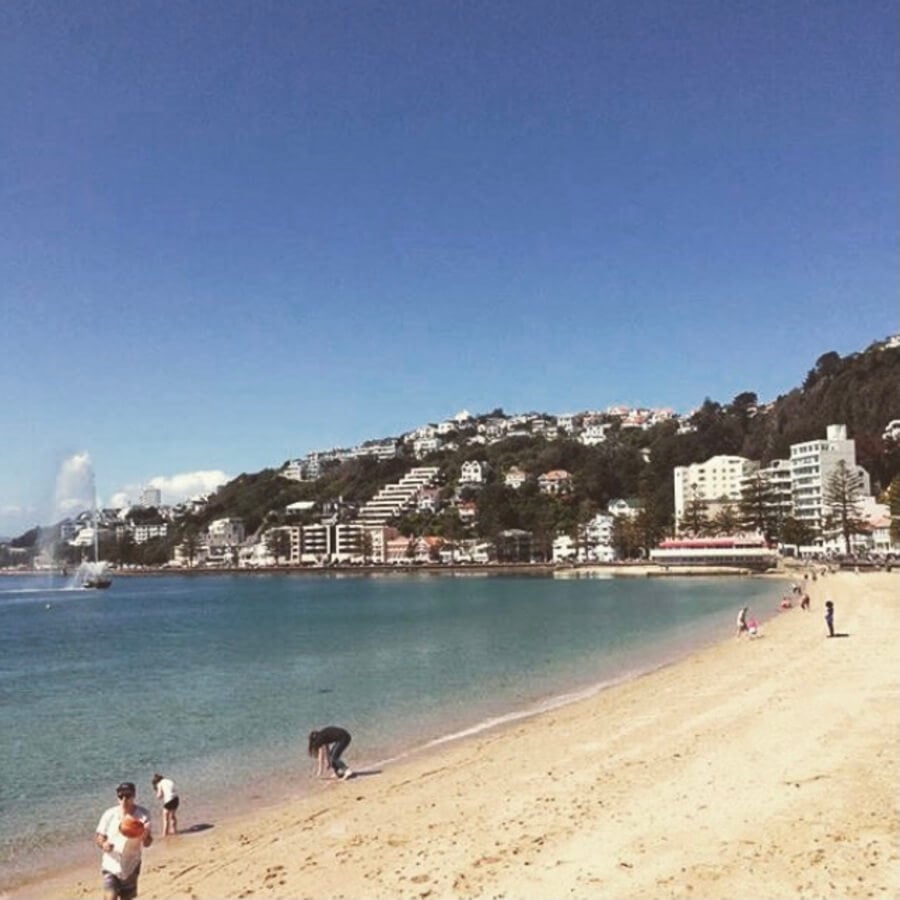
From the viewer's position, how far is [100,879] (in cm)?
1109

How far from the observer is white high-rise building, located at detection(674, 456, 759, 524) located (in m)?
151

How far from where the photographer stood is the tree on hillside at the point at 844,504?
109 m

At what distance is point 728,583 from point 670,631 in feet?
179

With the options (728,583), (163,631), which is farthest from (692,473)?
(163,631)

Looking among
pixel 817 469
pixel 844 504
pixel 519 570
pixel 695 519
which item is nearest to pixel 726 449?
pixel 695 519

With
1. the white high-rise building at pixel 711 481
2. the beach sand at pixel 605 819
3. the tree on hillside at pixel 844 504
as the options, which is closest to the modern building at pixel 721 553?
the tree on hillside at pixel 844 504

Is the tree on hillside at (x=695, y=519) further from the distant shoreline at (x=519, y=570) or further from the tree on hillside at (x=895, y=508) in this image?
the tree on hillside at (x=895, y=508)

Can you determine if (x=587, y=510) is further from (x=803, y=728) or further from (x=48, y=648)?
(x=803, y=728)

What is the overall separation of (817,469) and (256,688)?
4483 inches

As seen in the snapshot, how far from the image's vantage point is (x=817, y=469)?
4980 inches

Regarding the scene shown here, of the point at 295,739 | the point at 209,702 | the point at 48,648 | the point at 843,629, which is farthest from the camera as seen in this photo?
the point at 48,648

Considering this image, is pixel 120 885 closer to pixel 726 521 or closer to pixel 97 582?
pixel 726 521

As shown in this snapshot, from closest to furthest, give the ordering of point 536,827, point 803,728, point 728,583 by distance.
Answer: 1. point 536,827
2. point 803,728
3. point 728,583

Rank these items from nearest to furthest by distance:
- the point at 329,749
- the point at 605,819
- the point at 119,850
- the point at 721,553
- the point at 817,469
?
the point at 119,850 < the point at 605,819 < the point at 329,749 < the point at 721,553 < the point at 817,469
